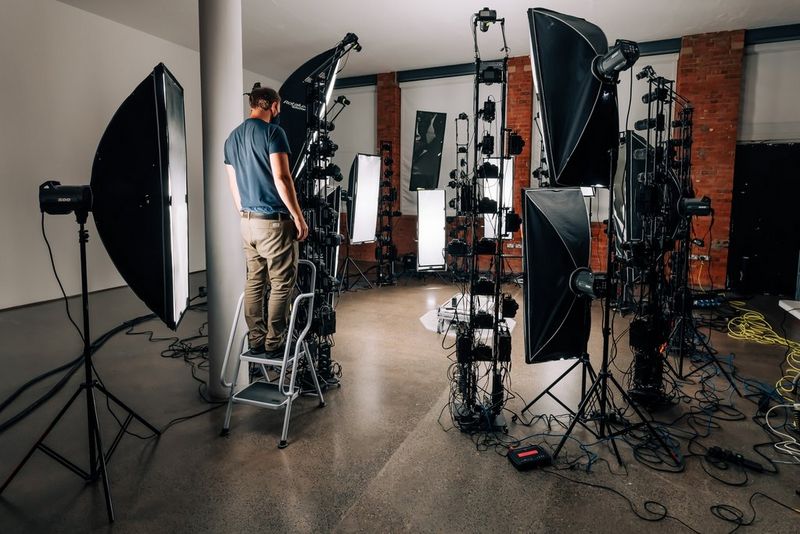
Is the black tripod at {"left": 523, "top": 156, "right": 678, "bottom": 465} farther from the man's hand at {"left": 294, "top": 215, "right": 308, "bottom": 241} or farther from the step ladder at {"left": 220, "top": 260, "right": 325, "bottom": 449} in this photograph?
the man's hand at {"left": 294, "top": 215, "right": 308, "bottom": 241}

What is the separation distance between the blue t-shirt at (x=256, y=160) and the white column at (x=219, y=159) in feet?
0.70

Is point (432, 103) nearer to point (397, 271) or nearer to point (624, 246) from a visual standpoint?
point (397, 271)

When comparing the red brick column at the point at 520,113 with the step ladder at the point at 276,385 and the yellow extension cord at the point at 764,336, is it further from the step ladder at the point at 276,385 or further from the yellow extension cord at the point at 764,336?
the step ladder at the point at 276,385

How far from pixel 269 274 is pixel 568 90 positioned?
6.27 ft

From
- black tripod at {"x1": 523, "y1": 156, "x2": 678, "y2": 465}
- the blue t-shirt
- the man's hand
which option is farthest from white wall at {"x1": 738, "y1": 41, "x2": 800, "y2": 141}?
the blue t-shirt

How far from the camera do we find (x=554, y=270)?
2.78m

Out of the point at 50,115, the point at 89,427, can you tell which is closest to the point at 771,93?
the point at 89,427

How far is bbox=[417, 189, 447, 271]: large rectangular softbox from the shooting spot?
7.79 meters

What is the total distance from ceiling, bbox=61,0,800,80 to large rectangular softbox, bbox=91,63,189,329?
4508 millimetres

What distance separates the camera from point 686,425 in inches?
116

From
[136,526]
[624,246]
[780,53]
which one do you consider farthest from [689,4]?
[136,526]

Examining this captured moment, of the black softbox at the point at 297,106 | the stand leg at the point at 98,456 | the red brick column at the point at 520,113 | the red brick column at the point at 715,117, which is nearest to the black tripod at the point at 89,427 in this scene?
the stand leg at the point at 98,456

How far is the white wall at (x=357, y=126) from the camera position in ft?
31.8

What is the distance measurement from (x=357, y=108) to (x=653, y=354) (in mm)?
8067
